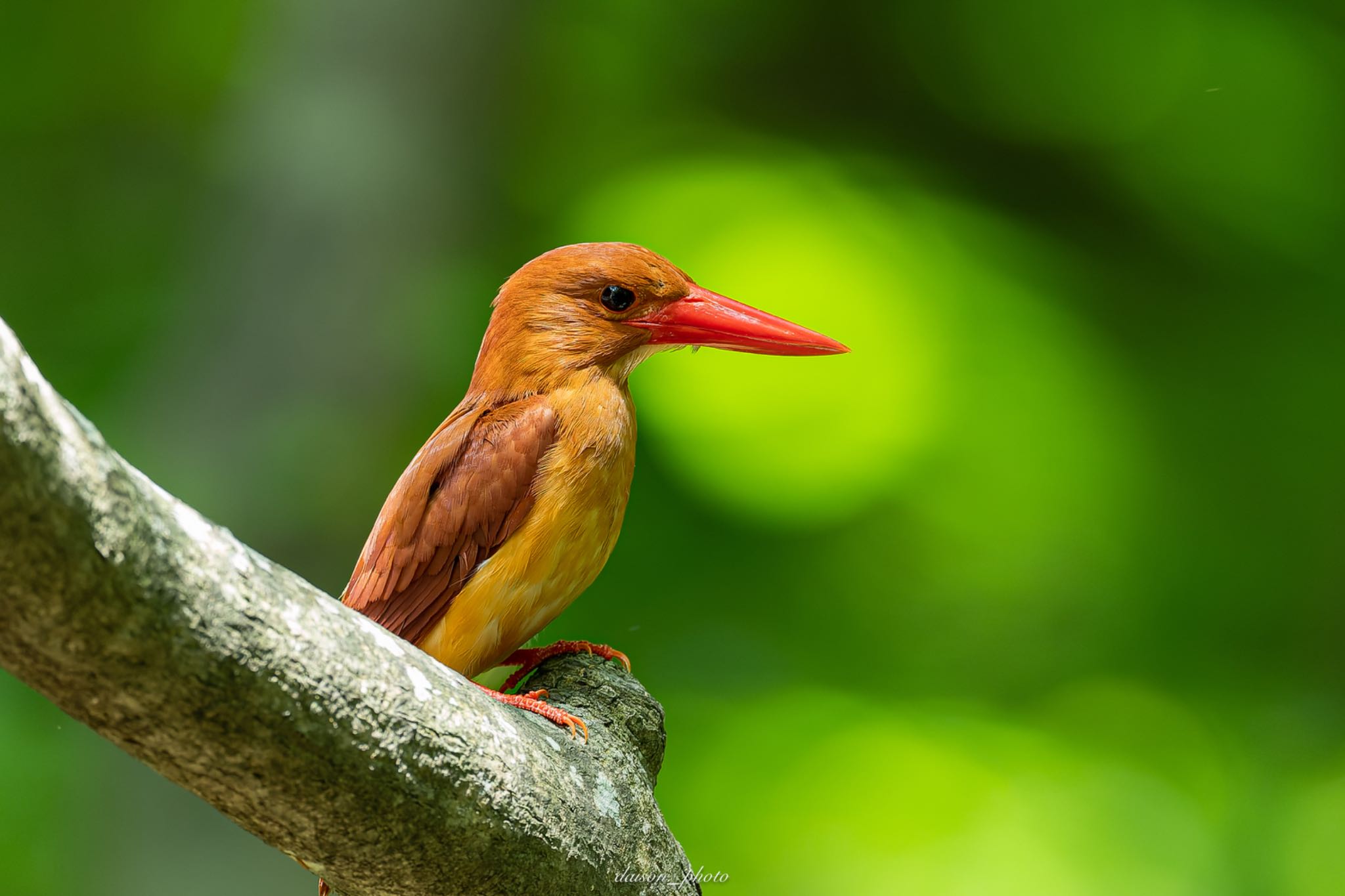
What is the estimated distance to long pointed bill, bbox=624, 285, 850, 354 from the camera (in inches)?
91.0

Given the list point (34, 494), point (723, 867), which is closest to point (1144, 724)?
point (723, 867)

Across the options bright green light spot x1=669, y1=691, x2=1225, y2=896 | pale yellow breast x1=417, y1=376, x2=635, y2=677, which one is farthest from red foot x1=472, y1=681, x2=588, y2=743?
bright green light spot x1=669, y1=691, x2=1225, y2=896

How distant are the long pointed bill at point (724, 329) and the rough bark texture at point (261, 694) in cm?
92

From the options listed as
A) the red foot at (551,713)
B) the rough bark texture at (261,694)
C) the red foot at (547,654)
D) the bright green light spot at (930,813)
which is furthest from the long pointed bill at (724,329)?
the bright green light spot at (930,813)

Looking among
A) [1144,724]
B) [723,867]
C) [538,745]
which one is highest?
[538,745]

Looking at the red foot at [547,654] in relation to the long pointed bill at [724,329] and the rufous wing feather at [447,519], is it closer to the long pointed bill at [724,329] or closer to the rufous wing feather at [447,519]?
the rufous wing feather at [447,519]

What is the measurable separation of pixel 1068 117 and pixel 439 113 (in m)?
2.50

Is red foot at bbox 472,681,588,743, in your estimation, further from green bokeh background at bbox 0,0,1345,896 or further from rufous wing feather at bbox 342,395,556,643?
green bokeh background at bbox 0,0,1345,896

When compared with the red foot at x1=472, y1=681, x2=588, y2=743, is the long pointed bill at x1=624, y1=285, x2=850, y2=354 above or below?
above

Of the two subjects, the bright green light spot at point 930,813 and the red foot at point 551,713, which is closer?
the red foot at point 551,713

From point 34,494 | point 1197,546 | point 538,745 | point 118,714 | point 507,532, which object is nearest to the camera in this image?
point 34,494

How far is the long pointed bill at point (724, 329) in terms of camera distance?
231 centimetres

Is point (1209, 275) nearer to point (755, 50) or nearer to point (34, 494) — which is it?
point (755, 50)

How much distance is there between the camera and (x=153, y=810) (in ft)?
13.2
